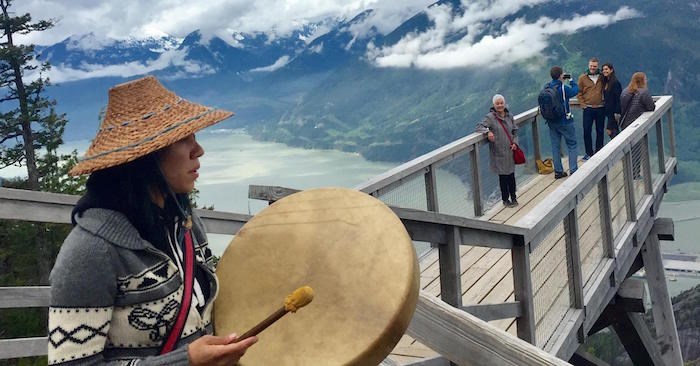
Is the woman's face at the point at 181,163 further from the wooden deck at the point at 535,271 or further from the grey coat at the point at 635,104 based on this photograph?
the grey coat at the point at 635,104

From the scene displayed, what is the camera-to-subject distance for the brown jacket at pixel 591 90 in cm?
951

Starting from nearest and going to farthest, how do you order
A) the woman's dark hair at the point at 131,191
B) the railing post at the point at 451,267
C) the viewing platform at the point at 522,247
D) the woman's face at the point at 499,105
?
the woman's dark hair at the point at 131,191 < the viewing platform at the point at 522,247 < the railing post at the point at 451,267 < the woman's face at the point at 499,105

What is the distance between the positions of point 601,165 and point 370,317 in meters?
4.05

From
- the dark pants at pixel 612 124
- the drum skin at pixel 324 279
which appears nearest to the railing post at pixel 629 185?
the dark pants at pixel 612 124

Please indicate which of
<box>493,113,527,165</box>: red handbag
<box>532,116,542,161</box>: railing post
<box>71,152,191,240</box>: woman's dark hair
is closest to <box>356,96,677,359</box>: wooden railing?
<box>493,113,527,165</box>: red handbag

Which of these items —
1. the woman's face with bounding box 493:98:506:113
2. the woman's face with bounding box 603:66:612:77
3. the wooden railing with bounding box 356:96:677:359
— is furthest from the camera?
the woman's face with bounding box 603:66:612:77

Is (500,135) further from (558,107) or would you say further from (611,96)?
(611,96)

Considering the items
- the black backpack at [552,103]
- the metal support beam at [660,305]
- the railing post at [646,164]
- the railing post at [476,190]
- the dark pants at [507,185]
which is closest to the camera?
the railing post at [476,190]

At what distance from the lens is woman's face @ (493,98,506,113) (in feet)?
23.6

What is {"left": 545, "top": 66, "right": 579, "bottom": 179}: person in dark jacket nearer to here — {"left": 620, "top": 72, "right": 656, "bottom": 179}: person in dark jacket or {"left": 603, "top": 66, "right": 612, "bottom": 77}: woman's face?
{"left": 620, "top": 72, "right": 656, "bottom": 179}: person in dark jacket

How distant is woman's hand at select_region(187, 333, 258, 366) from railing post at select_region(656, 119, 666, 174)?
8.73 metres

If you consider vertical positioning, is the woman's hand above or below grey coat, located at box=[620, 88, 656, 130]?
above

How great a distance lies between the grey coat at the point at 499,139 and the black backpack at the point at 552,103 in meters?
0.97

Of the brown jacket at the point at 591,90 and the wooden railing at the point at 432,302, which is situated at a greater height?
the wooden railing at the point at 432,302
